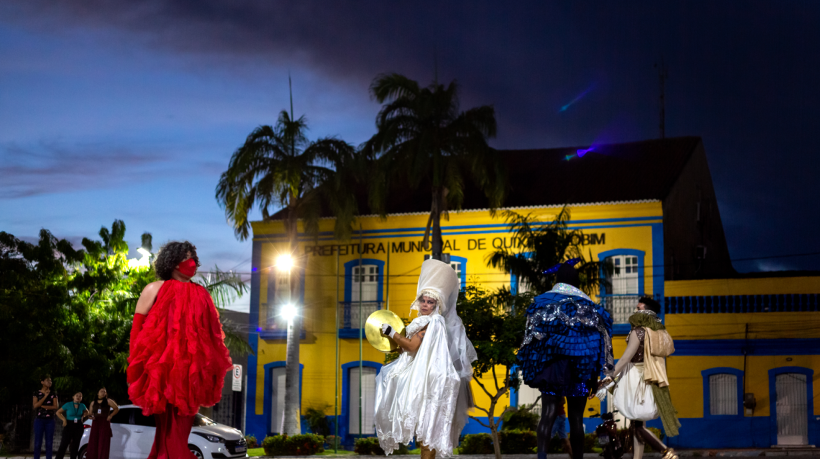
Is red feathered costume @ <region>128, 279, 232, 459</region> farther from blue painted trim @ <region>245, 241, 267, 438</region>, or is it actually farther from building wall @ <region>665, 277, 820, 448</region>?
blue painted trim @ <region>245, 241, 267, 438</region>

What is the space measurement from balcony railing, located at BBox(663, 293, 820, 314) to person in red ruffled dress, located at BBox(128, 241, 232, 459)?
2337 cm

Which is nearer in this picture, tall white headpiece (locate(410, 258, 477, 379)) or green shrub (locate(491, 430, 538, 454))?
tall white headpiece (locate(410, 258, 477, 379))

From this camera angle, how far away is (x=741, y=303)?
2681 cm

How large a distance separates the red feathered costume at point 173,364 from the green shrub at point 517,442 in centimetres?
1639

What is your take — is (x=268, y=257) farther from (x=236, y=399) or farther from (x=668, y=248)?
(x=668, y=248)

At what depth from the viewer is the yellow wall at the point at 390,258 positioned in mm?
28812

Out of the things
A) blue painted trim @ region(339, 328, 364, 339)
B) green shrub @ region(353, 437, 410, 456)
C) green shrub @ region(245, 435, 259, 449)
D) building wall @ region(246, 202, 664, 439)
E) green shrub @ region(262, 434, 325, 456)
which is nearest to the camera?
green shrub @ region(353, 437, 410, 456)

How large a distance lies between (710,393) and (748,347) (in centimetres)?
180

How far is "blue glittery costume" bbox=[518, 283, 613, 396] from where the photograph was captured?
7.74 metres

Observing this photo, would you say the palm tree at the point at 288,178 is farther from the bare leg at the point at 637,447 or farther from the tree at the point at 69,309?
the bare leg at the point at 637,447

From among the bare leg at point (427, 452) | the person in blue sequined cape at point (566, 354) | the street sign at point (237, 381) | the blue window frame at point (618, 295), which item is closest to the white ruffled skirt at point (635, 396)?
the person in blue sequined cape at point (566, 354)

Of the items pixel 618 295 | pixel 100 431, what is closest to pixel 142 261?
pixel 100 431

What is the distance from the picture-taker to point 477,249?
3039cm

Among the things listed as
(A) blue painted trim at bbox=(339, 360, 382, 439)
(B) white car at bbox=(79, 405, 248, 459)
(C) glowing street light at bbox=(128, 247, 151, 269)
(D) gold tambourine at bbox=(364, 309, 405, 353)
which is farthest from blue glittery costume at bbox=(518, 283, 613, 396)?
(A) blue painted trim at bbox=(339, 360, 382, 439)
